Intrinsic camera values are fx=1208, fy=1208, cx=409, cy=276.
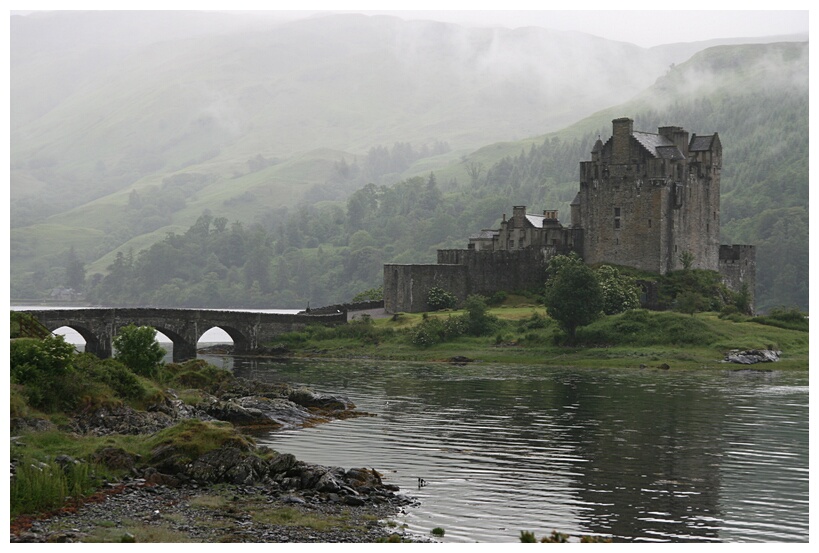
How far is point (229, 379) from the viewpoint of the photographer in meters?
69.8

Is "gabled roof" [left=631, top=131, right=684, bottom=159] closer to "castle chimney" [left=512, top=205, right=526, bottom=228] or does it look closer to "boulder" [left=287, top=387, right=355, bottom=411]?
"castle chimney" [left=512, top=205, right=526, bottom=228]

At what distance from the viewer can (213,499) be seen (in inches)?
1428

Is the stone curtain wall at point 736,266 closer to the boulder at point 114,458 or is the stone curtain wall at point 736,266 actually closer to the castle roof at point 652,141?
the castle roof at point 652,141

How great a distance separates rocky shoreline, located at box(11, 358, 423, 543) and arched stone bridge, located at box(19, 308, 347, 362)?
5479cm

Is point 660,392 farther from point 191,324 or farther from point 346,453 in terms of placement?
point 191,324

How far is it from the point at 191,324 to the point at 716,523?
254 ft

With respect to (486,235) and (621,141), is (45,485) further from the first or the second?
(486,235)

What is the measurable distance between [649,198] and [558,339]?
2494cm

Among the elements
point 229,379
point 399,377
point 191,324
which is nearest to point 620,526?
point 229,379

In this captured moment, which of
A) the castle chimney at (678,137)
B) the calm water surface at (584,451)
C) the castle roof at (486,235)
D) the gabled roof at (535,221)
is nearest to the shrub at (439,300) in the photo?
the gabled roof at (535,221)

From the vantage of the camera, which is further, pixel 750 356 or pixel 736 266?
pixel 736 266

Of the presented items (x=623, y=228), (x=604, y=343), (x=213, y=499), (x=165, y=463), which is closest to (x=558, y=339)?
(x=604, y=343)

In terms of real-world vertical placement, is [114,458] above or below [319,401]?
above

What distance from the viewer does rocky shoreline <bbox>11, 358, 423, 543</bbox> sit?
3183 centimetres
